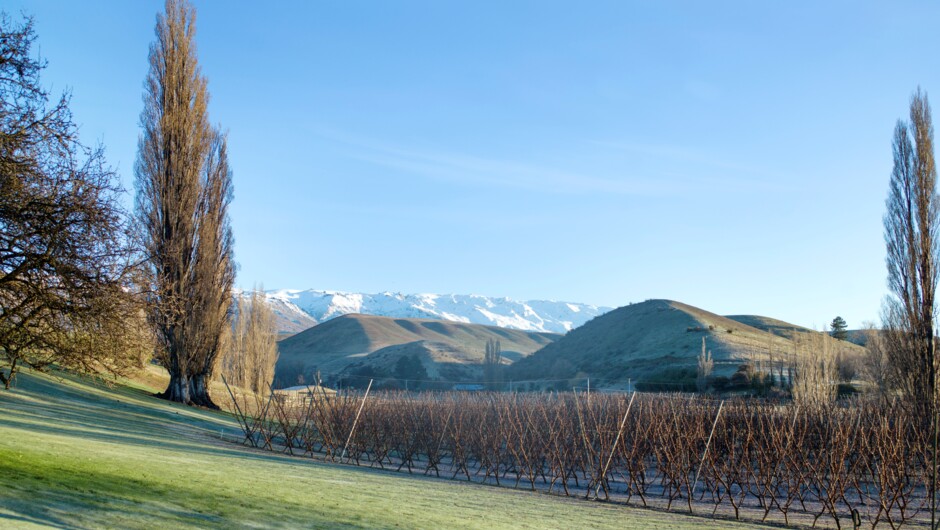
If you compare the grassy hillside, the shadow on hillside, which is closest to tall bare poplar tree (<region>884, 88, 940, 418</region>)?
the shadow on hillside

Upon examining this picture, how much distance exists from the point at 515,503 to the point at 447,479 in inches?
207

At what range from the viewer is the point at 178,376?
84.2 feet

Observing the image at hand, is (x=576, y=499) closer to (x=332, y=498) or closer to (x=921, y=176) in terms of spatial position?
(x=332, y=498)

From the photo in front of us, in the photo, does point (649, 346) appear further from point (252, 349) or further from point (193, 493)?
point (193, 493)

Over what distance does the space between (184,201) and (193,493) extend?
63.8ft

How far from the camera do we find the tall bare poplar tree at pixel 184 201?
25.6 meters

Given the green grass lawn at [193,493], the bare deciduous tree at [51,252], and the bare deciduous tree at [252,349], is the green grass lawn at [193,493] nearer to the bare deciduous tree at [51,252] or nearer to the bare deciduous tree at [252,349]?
the bare deciduous tree at [51,252]

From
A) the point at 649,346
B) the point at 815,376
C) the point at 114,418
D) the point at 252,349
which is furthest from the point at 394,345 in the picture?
the point at 114,418

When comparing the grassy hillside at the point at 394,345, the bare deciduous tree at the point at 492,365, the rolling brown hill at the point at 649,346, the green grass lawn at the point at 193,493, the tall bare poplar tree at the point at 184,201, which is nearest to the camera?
the green grass lawn at the point at 193,493

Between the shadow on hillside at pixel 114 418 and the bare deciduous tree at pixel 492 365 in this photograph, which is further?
the bare deciduous tree at pixel 492 365

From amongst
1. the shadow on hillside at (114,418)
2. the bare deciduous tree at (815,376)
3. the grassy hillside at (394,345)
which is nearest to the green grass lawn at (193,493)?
the shadow on hillside at (114,418)

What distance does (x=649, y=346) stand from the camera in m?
58.6

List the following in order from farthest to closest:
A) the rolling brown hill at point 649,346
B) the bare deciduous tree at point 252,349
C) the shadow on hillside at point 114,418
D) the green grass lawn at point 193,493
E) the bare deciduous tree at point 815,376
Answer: the rolling brown hill at point 649,346, the bare deciduous tree at point 252,349, the bare deciduous tree at point 815,376, the shadow on hillside at point 114,418, the green grass lawn at point 193,493

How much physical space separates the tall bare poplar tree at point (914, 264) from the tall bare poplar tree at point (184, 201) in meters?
22.2
